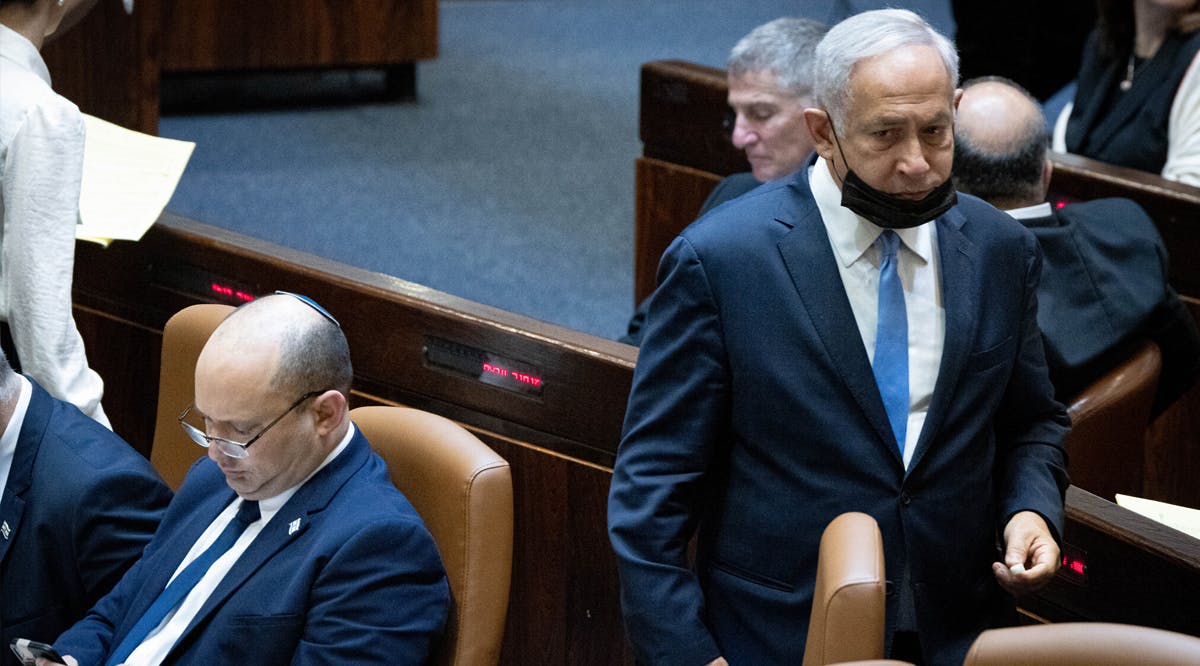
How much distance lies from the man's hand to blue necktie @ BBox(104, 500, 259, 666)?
89 cm

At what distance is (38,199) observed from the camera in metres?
2.18

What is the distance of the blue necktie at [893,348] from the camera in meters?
1.53

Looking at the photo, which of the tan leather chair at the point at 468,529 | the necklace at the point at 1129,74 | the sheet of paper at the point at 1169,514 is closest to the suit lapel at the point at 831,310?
the tan leather chair at the point at 468,529

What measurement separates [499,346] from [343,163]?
2843mm

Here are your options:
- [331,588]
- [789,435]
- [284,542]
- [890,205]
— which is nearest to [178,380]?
[284,542]

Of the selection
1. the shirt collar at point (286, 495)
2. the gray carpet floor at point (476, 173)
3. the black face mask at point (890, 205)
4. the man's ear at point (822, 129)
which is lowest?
the gray carpet floor at point (476, 173)

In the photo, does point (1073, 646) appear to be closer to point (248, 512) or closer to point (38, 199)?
point (248, 512)

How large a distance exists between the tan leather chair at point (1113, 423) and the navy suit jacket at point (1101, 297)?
0.11 feet

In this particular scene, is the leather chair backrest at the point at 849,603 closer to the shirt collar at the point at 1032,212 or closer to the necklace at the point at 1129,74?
the shirt collar at the point at 1032,212

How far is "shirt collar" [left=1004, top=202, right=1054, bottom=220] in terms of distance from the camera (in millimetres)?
2350

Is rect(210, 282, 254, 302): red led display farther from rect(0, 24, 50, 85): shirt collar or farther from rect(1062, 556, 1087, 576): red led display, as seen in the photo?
→ rect(1062, 556, 1087, 576): red led display

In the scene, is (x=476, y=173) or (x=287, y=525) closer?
(x=287, y=525)

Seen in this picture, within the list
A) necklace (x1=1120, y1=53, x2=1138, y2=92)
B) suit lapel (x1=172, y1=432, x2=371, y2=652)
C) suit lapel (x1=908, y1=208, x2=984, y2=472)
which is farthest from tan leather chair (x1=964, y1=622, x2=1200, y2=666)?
necklace (x1=1120, y1=53, x2=1138, y2=92)

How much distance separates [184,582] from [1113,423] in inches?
55.6
